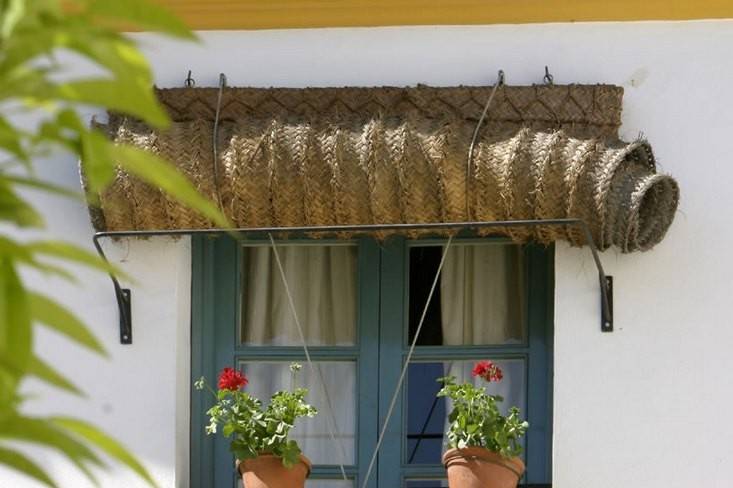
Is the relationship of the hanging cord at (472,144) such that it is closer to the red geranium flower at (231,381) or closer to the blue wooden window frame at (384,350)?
the blue wooden window frame at (384,350)

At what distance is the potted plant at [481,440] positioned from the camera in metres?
4.04

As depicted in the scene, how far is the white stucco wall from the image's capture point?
4219mm

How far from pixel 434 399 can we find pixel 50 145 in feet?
11.4

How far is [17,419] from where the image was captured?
0.97 meters

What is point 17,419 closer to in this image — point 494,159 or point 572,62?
point 494,159

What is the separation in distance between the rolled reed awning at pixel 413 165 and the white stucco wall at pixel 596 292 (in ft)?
0.38

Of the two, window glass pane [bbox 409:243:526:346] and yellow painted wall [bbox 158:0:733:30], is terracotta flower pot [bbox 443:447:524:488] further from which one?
yellow painted wall [bbox 158:0:733:30]

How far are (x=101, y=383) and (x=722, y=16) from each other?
185 centimetres

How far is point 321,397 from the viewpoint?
14.6ft

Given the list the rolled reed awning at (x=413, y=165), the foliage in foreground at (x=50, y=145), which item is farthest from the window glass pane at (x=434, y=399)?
the foliage in foreground at (x=50, y=145)

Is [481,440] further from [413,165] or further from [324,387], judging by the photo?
[413,165]

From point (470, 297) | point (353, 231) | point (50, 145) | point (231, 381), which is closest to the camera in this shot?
point (50, 145)

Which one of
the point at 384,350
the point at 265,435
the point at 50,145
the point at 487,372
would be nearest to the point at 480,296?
the point at 384,350

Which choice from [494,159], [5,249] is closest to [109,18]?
[5,249]
